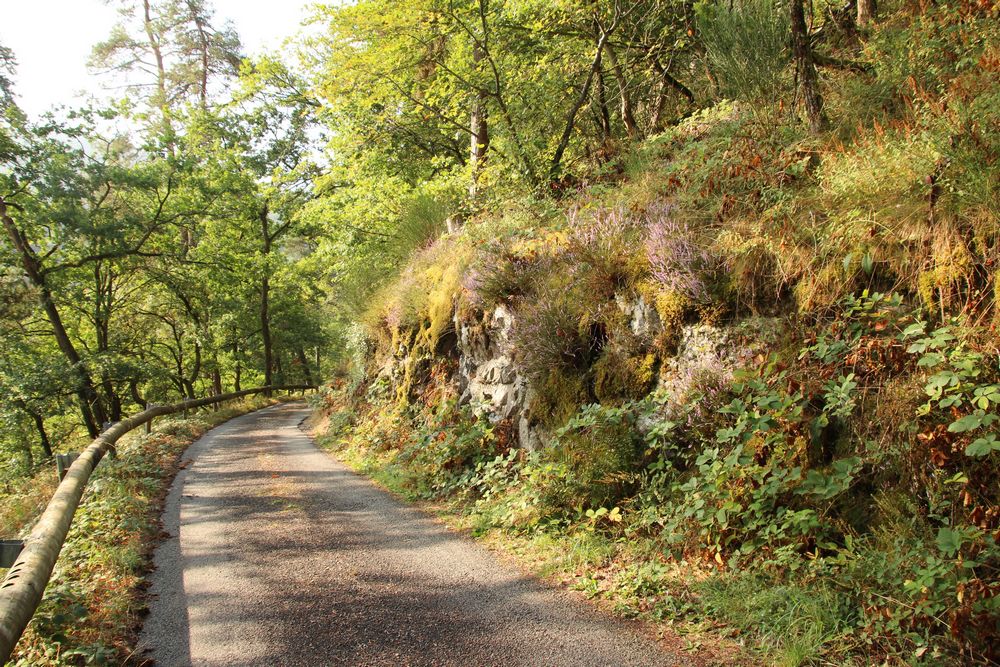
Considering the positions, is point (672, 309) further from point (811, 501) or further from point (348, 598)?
point (348, 598)

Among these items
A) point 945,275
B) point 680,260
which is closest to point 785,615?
point 945,275

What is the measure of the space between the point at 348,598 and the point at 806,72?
6530mm

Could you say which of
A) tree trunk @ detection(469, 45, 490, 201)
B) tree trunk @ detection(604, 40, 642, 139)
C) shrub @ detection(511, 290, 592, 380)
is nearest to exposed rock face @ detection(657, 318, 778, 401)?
shrub @ detection(511, 290, 592, 380)

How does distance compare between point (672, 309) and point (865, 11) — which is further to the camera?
point (865, 11)

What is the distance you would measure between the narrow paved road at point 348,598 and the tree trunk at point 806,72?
5218mm

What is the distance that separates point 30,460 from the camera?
1952 cm

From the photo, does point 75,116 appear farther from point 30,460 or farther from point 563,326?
point 563,326

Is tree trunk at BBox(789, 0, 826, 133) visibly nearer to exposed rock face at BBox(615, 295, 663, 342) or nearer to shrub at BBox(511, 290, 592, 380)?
exposed rock face at BBox(615, 295, 663, 342)

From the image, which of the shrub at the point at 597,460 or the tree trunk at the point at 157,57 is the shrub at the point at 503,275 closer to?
the shrub at the point at 597,460

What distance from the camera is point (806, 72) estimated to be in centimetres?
585

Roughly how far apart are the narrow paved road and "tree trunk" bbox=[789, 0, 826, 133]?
522cm

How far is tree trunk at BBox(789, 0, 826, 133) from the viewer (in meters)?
5.86

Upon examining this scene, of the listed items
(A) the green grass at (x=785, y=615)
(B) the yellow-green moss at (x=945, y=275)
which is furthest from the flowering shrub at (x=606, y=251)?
(A) the green grass at (x=785, y=615)

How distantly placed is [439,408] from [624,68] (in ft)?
22.2
